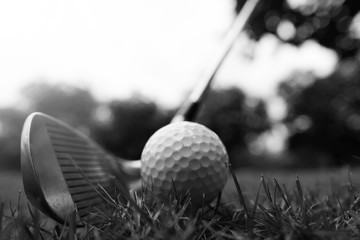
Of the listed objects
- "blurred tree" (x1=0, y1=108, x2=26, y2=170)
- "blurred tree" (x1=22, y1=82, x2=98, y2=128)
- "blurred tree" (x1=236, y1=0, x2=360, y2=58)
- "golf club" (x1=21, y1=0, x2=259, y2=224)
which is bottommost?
"blurred tree" (x1=0, y1=108, x2=26, y2=170)

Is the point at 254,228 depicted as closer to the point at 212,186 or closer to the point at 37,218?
the point at 212,186

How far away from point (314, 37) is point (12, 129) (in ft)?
63.0

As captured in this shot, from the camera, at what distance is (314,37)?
8188 millimetres

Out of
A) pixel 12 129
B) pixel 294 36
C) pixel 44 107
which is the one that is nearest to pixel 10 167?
pixel 12 129

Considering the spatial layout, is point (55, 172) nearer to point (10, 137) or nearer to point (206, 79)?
point (206, 79)

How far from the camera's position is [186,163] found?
1.33m

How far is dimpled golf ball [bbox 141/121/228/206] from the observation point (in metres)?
1.32

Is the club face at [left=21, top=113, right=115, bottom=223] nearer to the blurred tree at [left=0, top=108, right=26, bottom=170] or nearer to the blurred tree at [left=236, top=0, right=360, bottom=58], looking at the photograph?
the blurred tree at [left=236, top=0, right=360, bottom=58]

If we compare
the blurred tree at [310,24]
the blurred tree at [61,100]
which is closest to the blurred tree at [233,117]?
the blurred tree at [61,100]

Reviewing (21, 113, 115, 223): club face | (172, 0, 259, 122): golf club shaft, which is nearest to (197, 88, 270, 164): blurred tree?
(172, 0, 259, 122): golf club shaft

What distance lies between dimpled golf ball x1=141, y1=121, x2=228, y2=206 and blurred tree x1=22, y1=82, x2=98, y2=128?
20147mm

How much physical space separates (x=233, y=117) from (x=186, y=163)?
662 inches

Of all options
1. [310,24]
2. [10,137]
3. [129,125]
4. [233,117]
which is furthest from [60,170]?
[10,137]

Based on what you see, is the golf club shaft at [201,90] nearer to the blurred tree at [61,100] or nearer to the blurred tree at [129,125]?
the blurred tree at [129,125]
